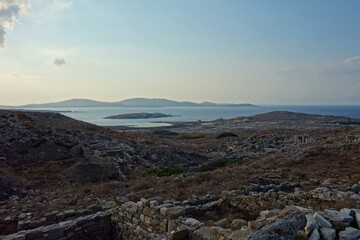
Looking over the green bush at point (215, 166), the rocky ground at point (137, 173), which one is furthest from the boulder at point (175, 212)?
the green bush at point (215, 166)

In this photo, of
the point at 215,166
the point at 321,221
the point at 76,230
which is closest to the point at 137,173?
the point at 215,166

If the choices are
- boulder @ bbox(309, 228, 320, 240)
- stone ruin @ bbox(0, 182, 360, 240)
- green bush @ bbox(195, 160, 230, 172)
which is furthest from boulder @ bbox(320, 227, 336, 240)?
green bush @ bbox(195, 160, 230, 172)

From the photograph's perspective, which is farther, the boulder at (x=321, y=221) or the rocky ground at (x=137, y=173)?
the rocky ground at (x=137, y=173)

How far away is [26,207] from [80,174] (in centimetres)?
576

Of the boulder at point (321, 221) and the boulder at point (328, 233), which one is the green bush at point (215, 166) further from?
the boulder at point (328, 233)

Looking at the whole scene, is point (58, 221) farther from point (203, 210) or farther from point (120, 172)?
point (120, 172)

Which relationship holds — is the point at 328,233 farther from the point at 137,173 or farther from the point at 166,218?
the point at 137,173

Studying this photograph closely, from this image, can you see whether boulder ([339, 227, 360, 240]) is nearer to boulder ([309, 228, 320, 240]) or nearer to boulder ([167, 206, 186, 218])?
boulder ([309, 228, 320, 240])

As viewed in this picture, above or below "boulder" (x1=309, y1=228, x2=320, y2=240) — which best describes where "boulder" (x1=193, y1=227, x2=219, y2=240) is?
below

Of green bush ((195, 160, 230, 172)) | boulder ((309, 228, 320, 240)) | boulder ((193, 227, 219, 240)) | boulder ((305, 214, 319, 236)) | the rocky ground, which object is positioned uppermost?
boulder ((305, 214, 319, 236))

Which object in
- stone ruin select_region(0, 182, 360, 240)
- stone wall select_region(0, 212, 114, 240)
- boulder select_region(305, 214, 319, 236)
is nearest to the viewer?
boulder select_region(305, 214, 319, 236)

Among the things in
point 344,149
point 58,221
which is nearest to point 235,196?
point 58,221

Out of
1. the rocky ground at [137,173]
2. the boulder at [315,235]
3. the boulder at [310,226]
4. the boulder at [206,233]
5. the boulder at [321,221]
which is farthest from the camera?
the rocky ground at [137,173]

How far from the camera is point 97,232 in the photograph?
9.59 metres
